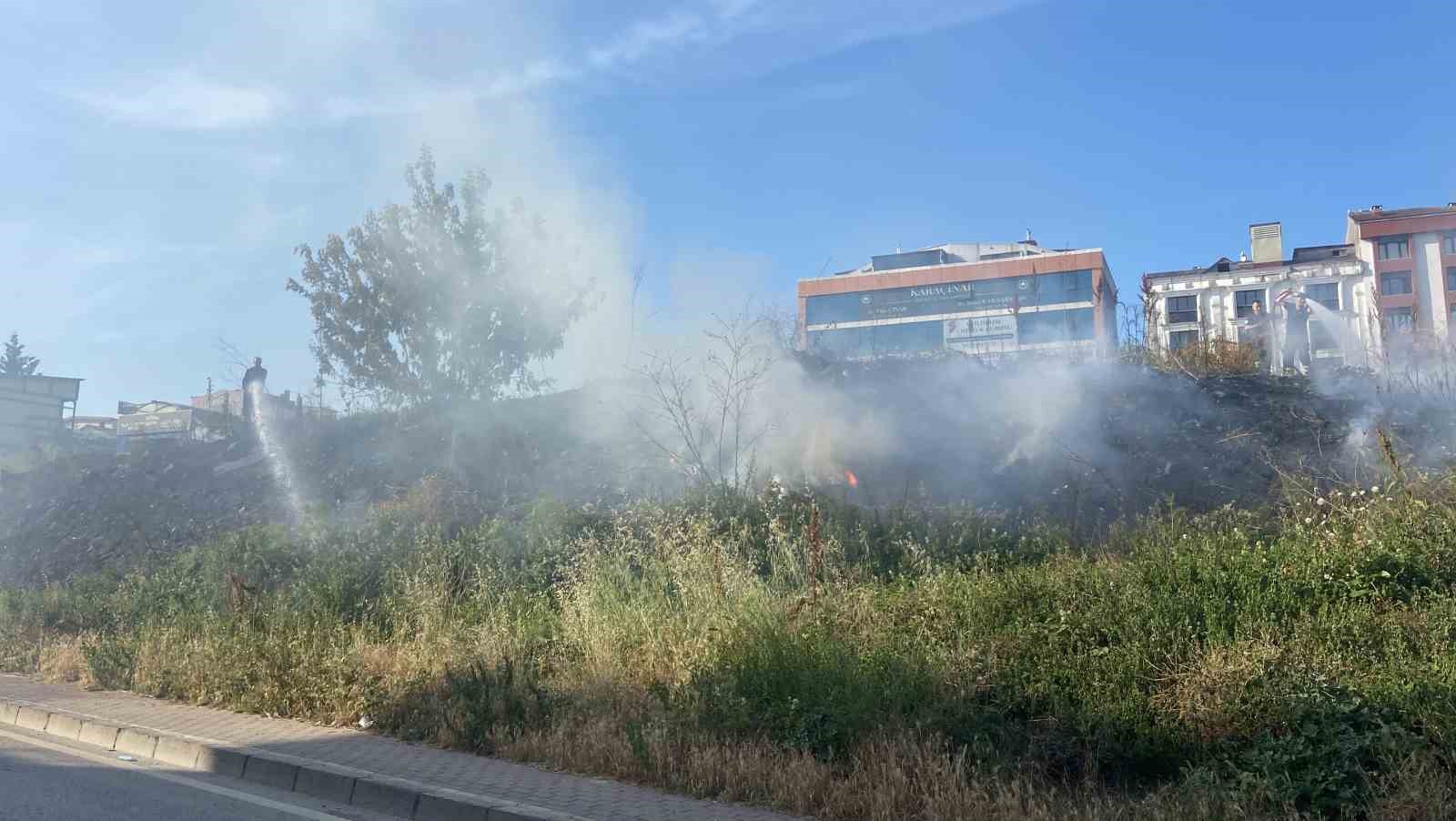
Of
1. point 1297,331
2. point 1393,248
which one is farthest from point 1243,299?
point 1297,331

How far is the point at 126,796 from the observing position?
6250 mm

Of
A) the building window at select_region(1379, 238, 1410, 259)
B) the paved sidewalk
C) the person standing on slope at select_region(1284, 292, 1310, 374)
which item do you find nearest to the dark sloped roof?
the building window at select_region(1379, 238, 1410, 259)

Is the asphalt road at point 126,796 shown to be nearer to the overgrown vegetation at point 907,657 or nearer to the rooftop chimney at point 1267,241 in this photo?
the overgrown vegetation at point 907,657

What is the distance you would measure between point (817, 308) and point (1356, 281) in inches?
1070

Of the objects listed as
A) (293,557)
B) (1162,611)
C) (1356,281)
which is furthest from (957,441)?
(1356,281)

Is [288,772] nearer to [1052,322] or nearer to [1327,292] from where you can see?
[1052,322]

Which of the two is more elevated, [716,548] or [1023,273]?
[1023,273]

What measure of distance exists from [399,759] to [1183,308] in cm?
5435

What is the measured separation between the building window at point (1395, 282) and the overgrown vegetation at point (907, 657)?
54502 millimetres

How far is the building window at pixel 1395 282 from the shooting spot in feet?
178

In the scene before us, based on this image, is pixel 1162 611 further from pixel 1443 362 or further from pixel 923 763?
pixel 1443 362

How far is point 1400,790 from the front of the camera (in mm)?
4531

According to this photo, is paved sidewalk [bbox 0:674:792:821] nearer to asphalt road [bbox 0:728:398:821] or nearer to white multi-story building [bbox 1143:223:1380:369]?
asphalt road [bbox 0:728:398:821]

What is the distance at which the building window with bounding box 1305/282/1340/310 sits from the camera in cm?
5081
